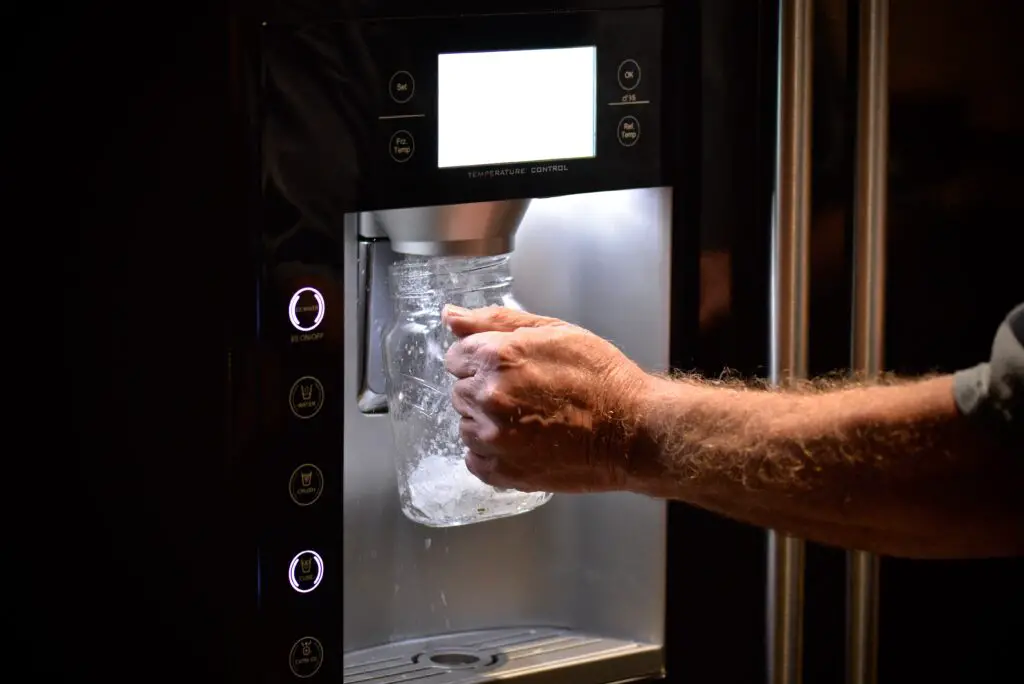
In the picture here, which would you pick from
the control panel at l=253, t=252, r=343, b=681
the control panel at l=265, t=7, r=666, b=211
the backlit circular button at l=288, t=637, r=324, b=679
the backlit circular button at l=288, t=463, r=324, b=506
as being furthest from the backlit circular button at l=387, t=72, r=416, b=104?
the backlit circular button at l=288, t=637, r=324, b=679

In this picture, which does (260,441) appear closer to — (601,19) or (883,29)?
(601,19)

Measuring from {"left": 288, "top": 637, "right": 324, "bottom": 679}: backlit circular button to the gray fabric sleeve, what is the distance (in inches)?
17.6

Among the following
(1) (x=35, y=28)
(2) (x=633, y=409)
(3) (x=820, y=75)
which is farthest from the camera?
(3) (x=820, y=75)

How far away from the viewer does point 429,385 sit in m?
1.09

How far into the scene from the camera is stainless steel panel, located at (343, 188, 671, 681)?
1.14 metres

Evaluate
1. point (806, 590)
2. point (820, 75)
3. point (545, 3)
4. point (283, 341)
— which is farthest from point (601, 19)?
point (806, 590)

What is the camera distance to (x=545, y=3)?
1.04 metres

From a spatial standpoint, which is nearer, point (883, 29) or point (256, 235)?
point (256, 235)

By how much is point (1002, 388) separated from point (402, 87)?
1.39 ft

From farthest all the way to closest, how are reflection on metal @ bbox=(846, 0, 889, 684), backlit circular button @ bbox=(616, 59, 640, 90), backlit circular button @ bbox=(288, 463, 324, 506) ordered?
reflection on metal @ bbox=(846, 0, 889, 684) < backlit circular button @ bbox=(616, 59, 640, 90) < backlit circular button @ bbox=(288, 463, 324, 506)

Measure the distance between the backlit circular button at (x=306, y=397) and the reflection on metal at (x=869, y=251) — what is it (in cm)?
48

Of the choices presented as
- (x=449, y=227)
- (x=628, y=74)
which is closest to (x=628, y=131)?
(x=628, y=74)

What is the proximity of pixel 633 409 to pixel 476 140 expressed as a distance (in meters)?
0.21

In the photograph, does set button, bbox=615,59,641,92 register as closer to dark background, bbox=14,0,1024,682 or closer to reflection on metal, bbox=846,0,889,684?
dark background, bbox=14,0,1024,682
